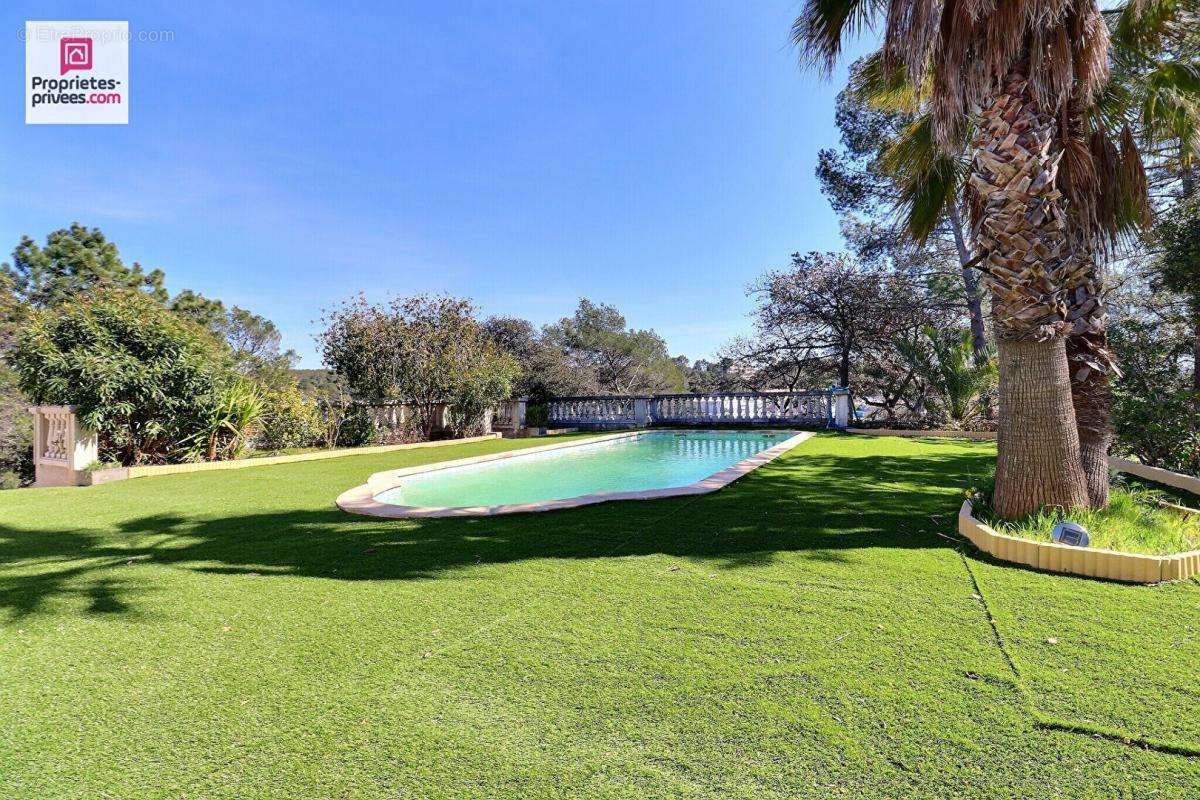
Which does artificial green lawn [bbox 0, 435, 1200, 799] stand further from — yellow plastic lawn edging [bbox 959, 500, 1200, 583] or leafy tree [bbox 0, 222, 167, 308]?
leafy tree [bbox 0, 222, 167, 308]

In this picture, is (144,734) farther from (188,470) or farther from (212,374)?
(212,374)

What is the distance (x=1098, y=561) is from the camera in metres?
3.50

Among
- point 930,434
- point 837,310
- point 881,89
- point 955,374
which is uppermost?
point 881,89

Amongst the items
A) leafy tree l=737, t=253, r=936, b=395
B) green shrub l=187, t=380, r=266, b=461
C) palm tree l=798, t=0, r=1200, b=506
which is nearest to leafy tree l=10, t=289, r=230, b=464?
green shrub l=187, t=380, r=266, b=461

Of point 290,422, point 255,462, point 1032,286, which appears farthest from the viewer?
point 290,422

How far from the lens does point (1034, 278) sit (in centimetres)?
420

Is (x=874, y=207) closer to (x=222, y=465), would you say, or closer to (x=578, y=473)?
(x=578, y=473)

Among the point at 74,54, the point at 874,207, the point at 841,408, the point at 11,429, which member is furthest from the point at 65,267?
the point at 874,207

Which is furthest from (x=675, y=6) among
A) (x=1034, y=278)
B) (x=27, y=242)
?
(x=27, y=242)

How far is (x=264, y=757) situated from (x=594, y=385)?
30270mm

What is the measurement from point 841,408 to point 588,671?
16469 mm

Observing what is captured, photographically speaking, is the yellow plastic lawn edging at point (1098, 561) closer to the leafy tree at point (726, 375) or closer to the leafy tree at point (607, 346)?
the leafy tree at point (726, 375)

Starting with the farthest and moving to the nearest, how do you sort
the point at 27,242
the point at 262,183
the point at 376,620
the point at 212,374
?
the point at 27,242, the point at 262,183, the point at 212,374, the point at 376,620

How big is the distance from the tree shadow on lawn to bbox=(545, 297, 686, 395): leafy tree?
2919 centimetres
